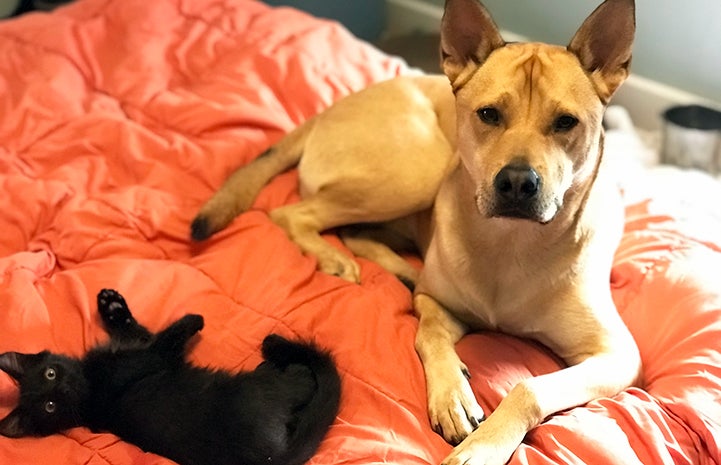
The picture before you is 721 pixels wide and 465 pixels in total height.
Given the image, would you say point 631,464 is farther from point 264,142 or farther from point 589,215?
point 264,142

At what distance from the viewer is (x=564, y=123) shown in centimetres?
178

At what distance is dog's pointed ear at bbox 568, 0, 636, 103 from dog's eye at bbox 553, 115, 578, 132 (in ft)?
0.44

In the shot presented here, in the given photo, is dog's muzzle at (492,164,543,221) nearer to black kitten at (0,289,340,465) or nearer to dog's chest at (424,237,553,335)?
dog's chest at (424,237,553,335)

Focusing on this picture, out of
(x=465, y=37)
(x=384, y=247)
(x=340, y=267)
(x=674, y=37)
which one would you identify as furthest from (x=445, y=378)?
(x=674, y=37)

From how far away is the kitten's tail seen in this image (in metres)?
1.69

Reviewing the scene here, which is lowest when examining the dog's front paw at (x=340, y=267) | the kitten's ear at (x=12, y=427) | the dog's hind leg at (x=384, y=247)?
the kitten's ear at (x=12, y=427)

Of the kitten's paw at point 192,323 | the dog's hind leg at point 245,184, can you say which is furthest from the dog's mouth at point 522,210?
the dog's hind leg at point 245,184

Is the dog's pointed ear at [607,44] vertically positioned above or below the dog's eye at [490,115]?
above

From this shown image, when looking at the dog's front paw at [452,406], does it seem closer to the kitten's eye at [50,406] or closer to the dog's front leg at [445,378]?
the dog's front leg at [445,378]

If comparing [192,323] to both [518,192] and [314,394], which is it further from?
[518,192]

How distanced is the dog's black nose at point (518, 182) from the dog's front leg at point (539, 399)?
0.43m

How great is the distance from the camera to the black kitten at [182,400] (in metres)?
1.69

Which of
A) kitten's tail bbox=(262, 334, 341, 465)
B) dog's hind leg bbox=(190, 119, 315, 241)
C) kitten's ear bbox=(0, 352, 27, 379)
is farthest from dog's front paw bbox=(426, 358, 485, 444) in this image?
kitten's ear bbox=(0, 352, 27, 379)

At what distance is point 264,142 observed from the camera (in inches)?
109
